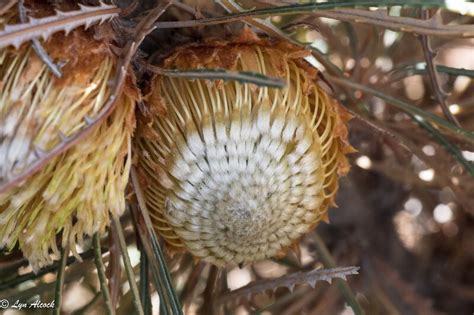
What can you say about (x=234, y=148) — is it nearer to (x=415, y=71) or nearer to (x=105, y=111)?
(x=105, y=111)

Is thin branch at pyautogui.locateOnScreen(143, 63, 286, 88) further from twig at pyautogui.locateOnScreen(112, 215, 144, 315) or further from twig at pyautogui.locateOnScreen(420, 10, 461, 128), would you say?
twig at pyautogui.locateOnScreen(420, 10, 461, 128)

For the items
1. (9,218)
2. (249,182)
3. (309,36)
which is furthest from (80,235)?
(309,36)

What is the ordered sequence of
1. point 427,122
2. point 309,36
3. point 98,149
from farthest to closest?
point 309,36, point 427,122, point 98,149

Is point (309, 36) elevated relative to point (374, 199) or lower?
elevated

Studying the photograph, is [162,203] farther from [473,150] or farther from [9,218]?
[473,150]

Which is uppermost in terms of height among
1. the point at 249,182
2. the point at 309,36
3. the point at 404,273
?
the point at 309,36
